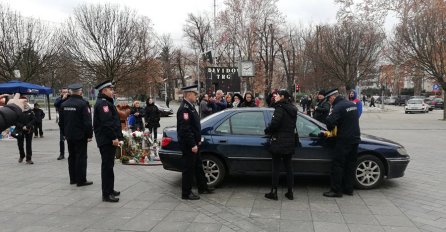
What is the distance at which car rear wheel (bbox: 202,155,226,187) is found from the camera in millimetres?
6617

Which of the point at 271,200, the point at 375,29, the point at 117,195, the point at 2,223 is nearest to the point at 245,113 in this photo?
the point at 271,200

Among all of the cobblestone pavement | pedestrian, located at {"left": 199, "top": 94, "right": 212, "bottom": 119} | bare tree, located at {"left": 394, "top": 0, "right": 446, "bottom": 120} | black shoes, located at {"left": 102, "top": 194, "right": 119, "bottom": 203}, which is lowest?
the cobblestone pavement

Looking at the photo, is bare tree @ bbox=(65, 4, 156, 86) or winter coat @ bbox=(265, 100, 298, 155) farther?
bare tree @ bbox=(65, 4, 156, 86)

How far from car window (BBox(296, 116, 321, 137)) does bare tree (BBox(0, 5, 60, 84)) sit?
2136 centimetres

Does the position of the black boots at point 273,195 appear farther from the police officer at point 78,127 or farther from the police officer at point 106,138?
the police officer at point 78,127

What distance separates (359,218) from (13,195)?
5.52 m

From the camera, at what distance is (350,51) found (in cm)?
3309

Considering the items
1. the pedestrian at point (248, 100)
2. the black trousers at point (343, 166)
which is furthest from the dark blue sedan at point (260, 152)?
the pedestrian at point (248, 100)

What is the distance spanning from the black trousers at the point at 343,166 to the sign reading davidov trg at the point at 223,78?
1045 cm

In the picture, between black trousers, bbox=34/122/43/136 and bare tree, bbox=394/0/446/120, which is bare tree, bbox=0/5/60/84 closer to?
black trousers, bbox=34/122/43/136

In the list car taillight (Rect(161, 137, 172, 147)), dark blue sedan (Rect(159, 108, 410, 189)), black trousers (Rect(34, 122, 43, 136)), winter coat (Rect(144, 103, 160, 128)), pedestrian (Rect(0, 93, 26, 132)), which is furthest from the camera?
black trousers (Rect(34, 122, 43, 136))

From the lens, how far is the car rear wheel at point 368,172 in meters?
6.48

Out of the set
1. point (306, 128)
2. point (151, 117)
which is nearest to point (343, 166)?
point (306, 128)

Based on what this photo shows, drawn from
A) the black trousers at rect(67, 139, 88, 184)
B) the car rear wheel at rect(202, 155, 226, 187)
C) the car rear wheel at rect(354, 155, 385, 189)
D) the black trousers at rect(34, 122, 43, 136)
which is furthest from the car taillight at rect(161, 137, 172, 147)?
the black trousers at rect(34, 122, 43, 136)
